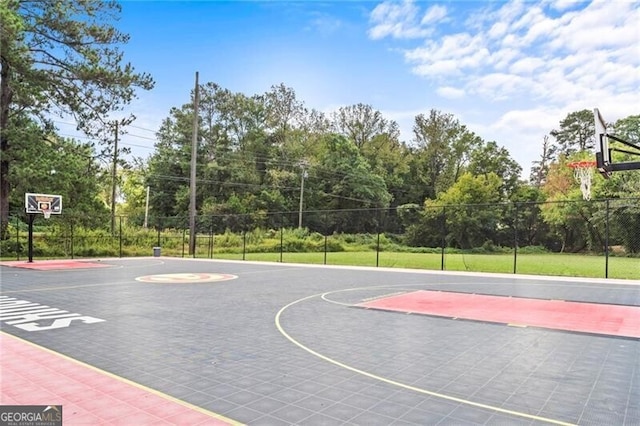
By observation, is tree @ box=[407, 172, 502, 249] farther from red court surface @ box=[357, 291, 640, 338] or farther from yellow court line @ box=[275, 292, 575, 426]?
yellow court line @ box=[275, 292, 575, 426]

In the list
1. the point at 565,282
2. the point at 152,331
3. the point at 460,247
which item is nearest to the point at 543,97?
the point at 565,282

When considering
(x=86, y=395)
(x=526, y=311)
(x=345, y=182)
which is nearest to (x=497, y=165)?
(x=345, y=182)

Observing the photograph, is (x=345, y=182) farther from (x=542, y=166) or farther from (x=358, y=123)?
(x=542, y=166)

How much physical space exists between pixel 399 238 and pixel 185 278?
2325cm

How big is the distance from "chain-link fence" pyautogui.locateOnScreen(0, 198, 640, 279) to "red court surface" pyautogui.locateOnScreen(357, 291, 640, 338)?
1165 cm

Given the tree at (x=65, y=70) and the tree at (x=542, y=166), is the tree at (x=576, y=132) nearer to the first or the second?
the tree at (x=542, y=166)

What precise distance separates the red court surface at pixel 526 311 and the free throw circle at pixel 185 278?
625 cm

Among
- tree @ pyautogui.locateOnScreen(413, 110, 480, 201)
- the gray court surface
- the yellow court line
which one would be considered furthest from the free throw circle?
tree @ pyautogui.locateOnScreen(413, 110, 480, 201)

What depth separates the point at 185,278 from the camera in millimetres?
14031

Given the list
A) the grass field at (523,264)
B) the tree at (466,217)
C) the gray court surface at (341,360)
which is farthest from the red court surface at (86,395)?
the tree at (466,217)

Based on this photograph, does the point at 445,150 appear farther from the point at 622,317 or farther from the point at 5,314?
the point at 5,314

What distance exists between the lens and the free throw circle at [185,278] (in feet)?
43.2

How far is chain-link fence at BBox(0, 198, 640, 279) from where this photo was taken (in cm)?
2350

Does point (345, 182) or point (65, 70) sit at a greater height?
point (65, 70)
